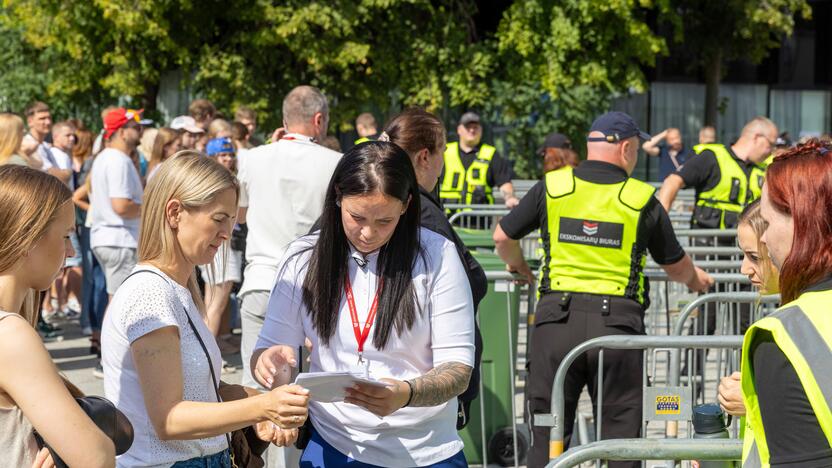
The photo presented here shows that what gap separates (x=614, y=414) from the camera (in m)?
5.17

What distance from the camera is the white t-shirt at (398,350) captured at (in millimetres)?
3156

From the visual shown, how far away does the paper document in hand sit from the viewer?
2688 mm

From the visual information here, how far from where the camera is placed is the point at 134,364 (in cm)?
286

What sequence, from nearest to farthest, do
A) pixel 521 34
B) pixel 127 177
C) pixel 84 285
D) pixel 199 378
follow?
pixel 199 378
pixel 127 177
pixel 84 285
pixel 521 34

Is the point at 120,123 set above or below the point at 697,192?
above

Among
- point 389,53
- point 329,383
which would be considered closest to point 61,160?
point 329,383

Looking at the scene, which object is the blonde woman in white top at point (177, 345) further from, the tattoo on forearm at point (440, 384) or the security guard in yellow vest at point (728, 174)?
the security guard in yellow vest at point (728, 174)

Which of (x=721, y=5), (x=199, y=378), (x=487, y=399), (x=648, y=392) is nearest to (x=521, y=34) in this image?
(x=721, y=5)

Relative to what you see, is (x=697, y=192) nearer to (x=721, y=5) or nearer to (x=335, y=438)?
(x=335, y=438)

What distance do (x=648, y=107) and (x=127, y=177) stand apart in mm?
19346

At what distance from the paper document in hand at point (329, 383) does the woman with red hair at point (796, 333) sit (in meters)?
0.94

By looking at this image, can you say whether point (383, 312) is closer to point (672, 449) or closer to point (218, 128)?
point (672, 449)

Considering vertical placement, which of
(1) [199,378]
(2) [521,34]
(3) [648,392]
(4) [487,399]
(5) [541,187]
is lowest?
(4) [487,399]

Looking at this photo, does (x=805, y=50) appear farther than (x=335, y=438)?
Yes
